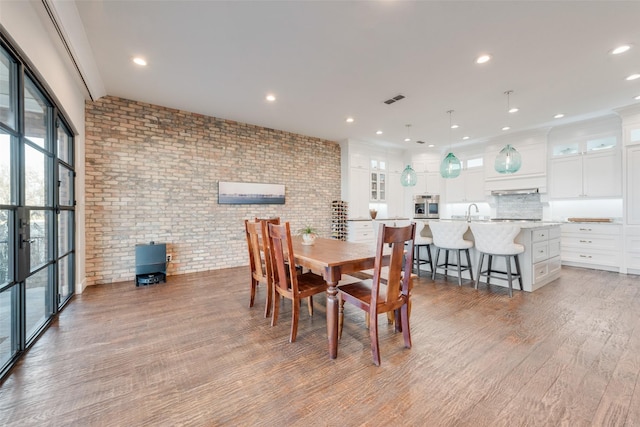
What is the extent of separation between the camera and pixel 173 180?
4.68 metres

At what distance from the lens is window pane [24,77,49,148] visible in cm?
222

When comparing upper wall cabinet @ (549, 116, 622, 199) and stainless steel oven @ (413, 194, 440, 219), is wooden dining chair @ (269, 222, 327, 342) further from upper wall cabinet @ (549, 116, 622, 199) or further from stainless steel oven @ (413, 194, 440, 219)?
upper wall cabinet @ (549, 116, 622, 199)

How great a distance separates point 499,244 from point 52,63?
17.9 feet

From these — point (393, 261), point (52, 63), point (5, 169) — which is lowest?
point (393, 261)

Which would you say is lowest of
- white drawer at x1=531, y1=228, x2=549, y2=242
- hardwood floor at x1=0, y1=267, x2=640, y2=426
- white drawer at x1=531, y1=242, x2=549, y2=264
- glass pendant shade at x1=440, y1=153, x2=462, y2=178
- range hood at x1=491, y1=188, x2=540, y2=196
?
hardwood floor at x1=0, y1=267, x2=640, y2=426

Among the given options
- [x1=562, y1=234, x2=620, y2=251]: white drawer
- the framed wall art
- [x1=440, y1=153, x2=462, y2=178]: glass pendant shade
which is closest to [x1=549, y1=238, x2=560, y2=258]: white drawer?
[x1=562, y1=234, x2=620, y2=251]: white drawer

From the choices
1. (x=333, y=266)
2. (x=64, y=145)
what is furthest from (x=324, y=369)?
(x=64, y=145)

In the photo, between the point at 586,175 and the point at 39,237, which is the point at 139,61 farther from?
the point at 586,175

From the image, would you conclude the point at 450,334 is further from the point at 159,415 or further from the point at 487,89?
the point at 487,89

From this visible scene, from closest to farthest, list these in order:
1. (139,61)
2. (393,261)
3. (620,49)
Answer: (393,261) → (620,49) → (139,61)

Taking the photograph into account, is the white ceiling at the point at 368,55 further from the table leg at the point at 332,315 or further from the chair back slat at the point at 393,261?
the table leg at the point at 332,315

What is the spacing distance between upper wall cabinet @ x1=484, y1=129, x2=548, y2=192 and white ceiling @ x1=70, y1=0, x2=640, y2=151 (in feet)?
3.20

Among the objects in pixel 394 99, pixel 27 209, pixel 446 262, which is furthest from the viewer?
pixel 446 262

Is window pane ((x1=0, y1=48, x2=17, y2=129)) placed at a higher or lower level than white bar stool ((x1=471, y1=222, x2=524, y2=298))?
higher
